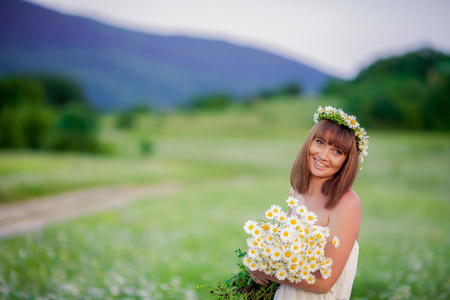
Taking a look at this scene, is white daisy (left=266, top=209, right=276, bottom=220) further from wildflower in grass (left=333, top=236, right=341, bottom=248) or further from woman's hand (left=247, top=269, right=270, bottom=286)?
woman's hand (left=247, top=269, right=270, bottom=286)

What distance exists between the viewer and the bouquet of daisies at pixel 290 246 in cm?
165

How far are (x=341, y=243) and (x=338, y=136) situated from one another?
56cm

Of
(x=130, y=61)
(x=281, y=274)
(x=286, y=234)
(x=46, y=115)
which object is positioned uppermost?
(x=130, y=61)

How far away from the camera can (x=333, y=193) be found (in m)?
1.98

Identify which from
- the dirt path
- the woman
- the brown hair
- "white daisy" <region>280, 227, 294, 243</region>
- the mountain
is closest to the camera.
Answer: "white daisy" <region>280, 227, 294, 243</region>

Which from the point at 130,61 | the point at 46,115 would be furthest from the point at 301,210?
the point at 130,61

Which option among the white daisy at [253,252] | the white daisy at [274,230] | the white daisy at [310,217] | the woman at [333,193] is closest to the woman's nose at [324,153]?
the woman at [333,193]

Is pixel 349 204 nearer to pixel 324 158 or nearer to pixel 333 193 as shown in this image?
pixel 333 193

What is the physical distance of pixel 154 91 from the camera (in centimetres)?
1920

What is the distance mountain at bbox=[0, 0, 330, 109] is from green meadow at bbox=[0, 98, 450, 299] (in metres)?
A: 1.34

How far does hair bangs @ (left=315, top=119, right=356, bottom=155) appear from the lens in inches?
79.0

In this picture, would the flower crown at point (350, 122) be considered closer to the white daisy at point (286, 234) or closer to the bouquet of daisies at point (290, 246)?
the bouquet of daisies at point (290, 246)

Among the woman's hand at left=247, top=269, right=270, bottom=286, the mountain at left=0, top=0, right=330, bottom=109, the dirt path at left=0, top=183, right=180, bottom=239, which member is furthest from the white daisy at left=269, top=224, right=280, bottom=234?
the mountain at left=0, top=0, right=330, bottom=109

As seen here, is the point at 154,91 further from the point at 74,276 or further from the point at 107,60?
the point at 74,276
